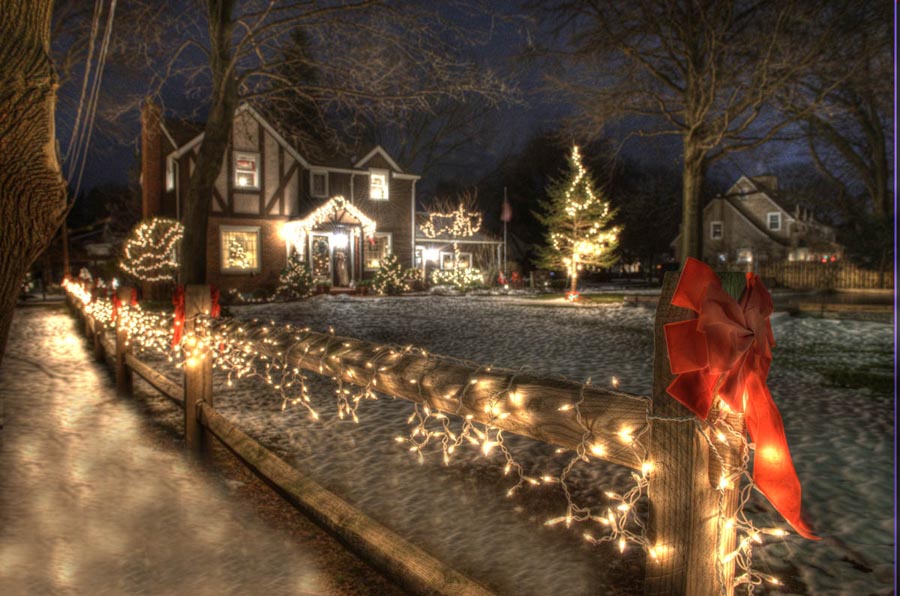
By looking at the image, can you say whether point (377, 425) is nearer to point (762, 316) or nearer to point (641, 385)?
point (641, 385)

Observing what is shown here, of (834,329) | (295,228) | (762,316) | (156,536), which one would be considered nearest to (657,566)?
(762,316)

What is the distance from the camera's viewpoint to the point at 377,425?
19.0 ft

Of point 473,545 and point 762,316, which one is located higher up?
point 762,316

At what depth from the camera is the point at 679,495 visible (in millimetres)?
1751

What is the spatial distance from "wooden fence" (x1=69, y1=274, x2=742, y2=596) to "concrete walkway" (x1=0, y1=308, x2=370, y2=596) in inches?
13.1

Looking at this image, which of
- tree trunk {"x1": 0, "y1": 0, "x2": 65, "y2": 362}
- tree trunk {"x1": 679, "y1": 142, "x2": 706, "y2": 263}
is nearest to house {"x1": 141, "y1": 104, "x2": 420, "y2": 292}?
tree trunk {"x1": 679, "y1": 142, "x2": 706, "y2": 263}

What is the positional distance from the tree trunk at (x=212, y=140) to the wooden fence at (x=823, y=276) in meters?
28.2

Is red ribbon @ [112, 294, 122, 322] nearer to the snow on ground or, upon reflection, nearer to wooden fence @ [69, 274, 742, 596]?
the snow on ground

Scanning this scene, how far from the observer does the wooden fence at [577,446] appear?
1.74 m

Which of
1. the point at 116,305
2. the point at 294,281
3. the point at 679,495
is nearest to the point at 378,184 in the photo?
the point at 294,281

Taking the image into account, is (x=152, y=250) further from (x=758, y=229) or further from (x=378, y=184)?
(x=758, y=229)

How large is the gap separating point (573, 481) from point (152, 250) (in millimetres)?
23407

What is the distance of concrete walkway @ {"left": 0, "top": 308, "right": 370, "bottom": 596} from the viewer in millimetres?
2984

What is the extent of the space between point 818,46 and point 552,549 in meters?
15.8
